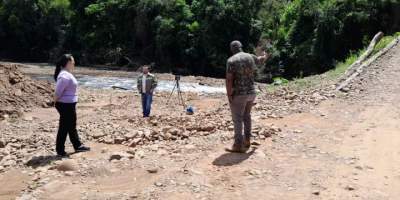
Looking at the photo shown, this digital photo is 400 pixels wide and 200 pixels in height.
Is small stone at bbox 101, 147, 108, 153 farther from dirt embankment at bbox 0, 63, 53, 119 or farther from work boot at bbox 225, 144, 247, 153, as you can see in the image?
dirt embankment at bbox 0, 63, 53, 119

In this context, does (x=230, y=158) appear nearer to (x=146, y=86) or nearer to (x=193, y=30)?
(x=146, y=86)

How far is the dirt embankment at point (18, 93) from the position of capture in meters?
15.1

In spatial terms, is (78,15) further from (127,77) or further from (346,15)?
(346,15)

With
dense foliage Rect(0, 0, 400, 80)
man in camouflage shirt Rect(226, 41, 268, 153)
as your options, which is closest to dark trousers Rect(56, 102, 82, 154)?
man in camouflage shirt Rect(226, 41, 268, 153)

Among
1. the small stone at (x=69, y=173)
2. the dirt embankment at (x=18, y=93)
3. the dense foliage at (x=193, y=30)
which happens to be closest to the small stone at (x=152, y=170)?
the small stone at (x=69, y=173)

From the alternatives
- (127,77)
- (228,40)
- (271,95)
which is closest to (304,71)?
(228,40)

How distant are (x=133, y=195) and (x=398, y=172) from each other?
345 cm

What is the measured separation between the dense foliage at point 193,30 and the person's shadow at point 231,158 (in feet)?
66.3

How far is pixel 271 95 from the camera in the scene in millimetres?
12336

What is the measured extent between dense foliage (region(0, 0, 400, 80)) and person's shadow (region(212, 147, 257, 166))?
20.2 meters

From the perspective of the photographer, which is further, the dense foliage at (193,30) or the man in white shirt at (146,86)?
the dense foliage at (193,30)

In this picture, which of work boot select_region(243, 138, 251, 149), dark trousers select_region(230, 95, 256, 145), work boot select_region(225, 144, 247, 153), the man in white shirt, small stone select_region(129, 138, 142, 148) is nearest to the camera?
dark trousers select_region(230, 95, 256, 145)

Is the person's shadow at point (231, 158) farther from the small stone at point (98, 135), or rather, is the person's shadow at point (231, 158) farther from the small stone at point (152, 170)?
the small stone at point (98, 135)

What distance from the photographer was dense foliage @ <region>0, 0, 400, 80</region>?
94.9 feet
